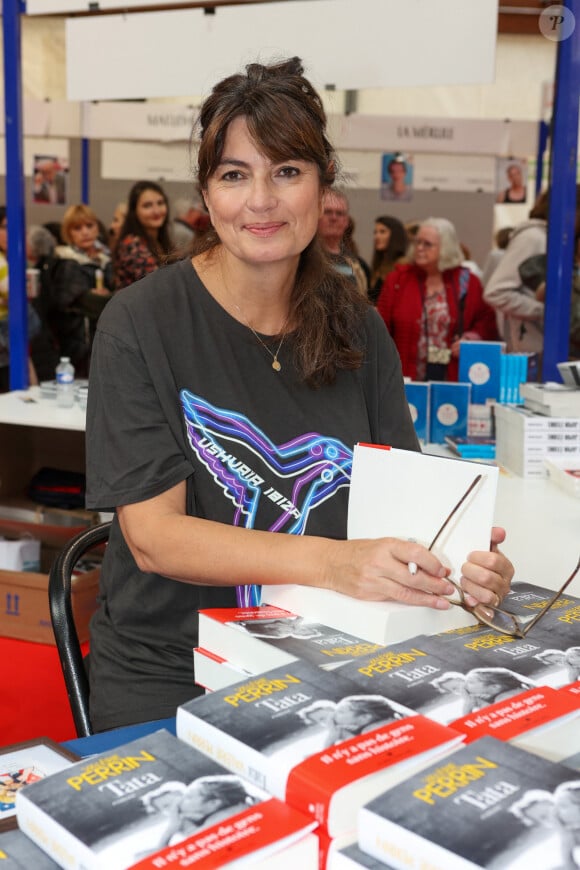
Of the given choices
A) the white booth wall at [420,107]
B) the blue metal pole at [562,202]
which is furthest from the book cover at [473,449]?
the white booth wall at [420,107]

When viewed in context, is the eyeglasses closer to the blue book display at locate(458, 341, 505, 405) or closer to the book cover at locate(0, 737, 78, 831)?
the book cover at locate(0, 737, 78, 831)

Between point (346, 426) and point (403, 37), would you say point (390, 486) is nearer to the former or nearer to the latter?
point (346, 426)

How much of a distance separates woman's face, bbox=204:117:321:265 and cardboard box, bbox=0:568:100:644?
7.15ft

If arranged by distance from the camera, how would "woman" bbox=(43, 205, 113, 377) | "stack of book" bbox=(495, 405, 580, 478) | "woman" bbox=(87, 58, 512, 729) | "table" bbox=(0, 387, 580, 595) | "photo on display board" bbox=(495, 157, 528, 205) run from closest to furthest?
"woman" bbox=(87, 58, 512, 729) < "table" bbox=(0, 387, 580, 595) < "stack of book" bbox=(495, 405, 580, 478) < "woman" bbox=(43, 205, 113, 377) < "photo on display board" bbox=(495, 157, 528, 205)

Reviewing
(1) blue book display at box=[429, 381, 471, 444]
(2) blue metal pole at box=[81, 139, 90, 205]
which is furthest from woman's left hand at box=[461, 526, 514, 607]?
(2) blue metal pole at box=[81, 139, 90, 205]

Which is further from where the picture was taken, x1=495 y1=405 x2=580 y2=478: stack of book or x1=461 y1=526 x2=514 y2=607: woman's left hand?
x1=495 y1=405 x2=580 y2=478: stack of book

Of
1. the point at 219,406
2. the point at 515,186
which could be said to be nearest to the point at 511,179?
the point at 515,186

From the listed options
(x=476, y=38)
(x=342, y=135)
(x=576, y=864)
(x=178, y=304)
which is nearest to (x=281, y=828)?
(x=576, y=864)

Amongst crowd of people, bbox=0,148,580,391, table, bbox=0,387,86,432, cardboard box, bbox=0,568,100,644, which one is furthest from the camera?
crowd of people, bbox=0,148,580,391

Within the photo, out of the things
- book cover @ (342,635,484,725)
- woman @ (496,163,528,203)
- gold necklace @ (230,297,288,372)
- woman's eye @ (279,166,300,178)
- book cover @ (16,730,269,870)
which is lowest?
book cover @ (16,730,269,870)

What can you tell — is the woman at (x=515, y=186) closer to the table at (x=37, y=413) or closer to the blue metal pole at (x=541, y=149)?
the blue metal pole at (x=541, y=149)

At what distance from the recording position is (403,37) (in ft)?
11.0

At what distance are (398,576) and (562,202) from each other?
7.49 ft

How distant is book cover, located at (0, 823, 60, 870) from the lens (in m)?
0.72
